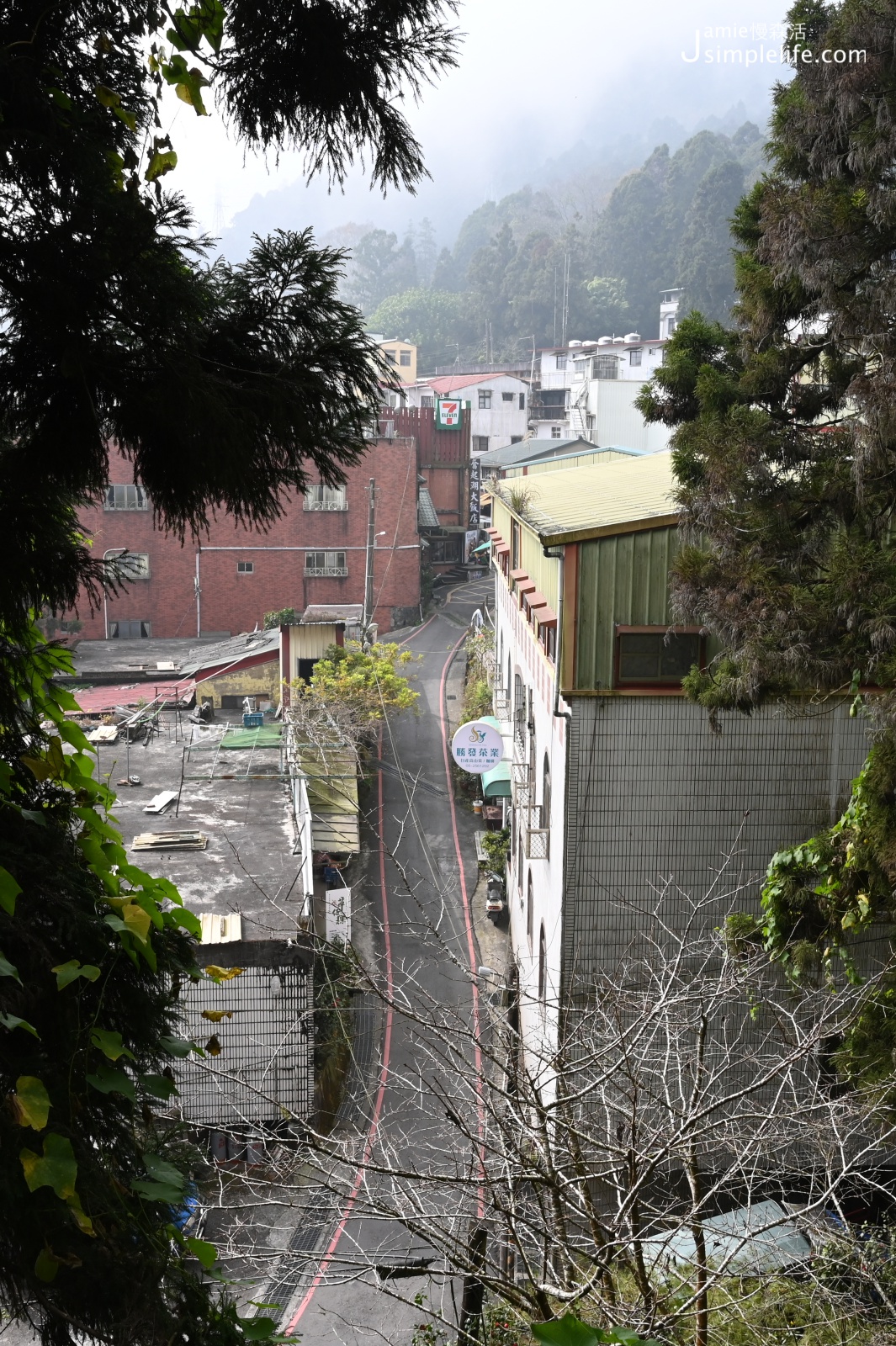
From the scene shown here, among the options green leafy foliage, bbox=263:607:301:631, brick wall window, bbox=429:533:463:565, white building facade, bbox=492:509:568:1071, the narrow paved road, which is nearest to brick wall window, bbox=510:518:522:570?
white building facade, bbox=492:509:568:1071

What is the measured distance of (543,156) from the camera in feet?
523

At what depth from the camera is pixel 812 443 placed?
21.9ft

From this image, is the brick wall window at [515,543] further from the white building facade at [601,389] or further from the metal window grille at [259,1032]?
the white building facade at [601,389]

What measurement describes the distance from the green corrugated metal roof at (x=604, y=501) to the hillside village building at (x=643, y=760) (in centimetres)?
3

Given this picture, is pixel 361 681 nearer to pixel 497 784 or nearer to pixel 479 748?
pixel 497 784

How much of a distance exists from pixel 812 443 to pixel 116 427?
5317 millimetres

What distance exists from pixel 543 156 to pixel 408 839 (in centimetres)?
16251

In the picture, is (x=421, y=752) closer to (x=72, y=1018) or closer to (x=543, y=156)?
(x=72, y=1018)

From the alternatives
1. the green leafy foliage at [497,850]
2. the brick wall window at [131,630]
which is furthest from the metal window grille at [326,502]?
the green leafy foliage at [497,850]

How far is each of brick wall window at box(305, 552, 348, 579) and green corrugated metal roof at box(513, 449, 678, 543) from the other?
14775 mm

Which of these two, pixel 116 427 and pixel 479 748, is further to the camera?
pixel 479 748

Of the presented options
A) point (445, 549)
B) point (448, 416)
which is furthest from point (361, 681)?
point (445, 549)

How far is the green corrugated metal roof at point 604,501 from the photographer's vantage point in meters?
8.14

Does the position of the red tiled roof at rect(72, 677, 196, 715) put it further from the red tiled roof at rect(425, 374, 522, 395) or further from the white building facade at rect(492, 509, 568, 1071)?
the red tiled roof at rect(425, 374, 522, 395)
